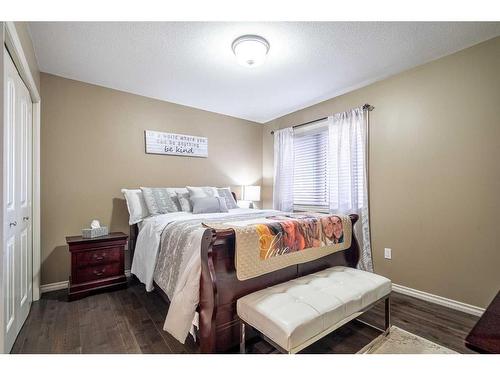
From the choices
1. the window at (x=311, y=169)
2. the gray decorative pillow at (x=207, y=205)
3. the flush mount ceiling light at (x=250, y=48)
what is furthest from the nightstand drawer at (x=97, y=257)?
the window at (x=311, y=169)

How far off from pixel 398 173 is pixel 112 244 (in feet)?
10.7

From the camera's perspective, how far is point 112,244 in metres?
2.63

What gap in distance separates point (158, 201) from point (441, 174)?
309cm

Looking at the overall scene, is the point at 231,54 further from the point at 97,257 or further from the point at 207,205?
the point at 97,257

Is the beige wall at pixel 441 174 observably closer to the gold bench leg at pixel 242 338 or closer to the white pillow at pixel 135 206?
the gold bench leg at pixel 242 338

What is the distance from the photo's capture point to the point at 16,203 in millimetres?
1742

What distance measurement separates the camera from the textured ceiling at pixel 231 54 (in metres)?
1.95

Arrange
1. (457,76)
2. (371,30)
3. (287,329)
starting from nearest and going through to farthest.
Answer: (287,329)
(371,30)
(457,76)

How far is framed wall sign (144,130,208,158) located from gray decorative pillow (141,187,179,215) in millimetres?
689

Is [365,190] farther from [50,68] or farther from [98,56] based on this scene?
[50,68]

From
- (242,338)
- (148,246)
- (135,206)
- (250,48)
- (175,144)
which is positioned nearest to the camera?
(242,338)

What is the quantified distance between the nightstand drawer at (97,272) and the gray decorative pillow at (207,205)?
105cm

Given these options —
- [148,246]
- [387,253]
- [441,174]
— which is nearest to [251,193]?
[148,246]
